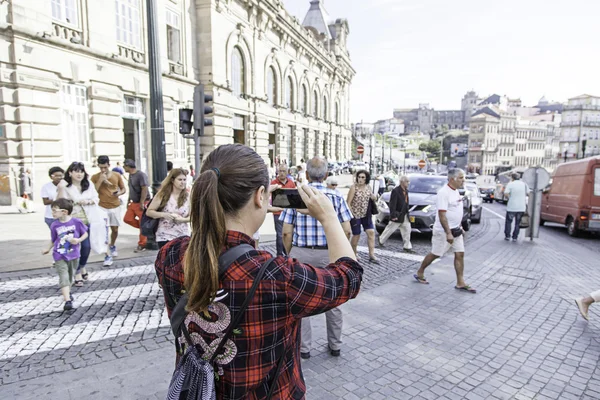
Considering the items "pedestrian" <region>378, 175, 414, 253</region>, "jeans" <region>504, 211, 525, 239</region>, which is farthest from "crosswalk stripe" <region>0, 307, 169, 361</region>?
"jeans" <region>504, 211, 525, 239</region>

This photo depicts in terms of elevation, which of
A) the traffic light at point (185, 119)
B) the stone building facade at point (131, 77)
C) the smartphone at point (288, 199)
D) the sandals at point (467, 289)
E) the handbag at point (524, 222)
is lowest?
the sandals at point (467, 289)

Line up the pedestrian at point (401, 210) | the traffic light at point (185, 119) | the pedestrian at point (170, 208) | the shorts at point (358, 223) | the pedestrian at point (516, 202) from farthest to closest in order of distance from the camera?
the pedestrian at point (516, 202), the pedestrian at point (401, 210), the traffic light at point (185, 119), the shorts at point (358, 223), the pedestrian at point (170, 208)

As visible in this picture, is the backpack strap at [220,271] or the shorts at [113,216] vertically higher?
the backpack strap at [220,271]

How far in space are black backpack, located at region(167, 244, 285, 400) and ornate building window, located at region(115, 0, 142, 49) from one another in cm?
1940

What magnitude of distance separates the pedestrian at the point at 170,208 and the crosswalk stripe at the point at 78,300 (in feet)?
3.38

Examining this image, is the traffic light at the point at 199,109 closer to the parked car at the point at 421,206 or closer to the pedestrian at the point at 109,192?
the pedestrian at the point at 109,192

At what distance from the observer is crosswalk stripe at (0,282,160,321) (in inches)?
196

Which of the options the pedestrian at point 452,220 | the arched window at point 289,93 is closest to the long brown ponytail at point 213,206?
the pedestrian at point 452,220

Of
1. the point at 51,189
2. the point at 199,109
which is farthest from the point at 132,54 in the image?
the point at 51,189

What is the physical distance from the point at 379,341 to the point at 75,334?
3.43 meters

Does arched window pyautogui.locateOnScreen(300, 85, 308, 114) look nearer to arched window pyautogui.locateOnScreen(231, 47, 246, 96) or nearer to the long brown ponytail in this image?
arched window pyautogui.locateOnScreen(231, 47, 246, 96)

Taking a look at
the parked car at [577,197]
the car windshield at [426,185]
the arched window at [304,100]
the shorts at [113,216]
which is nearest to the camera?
the shorts at [113,216]

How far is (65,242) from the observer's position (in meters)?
5.10

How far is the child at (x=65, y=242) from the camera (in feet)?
16.5
